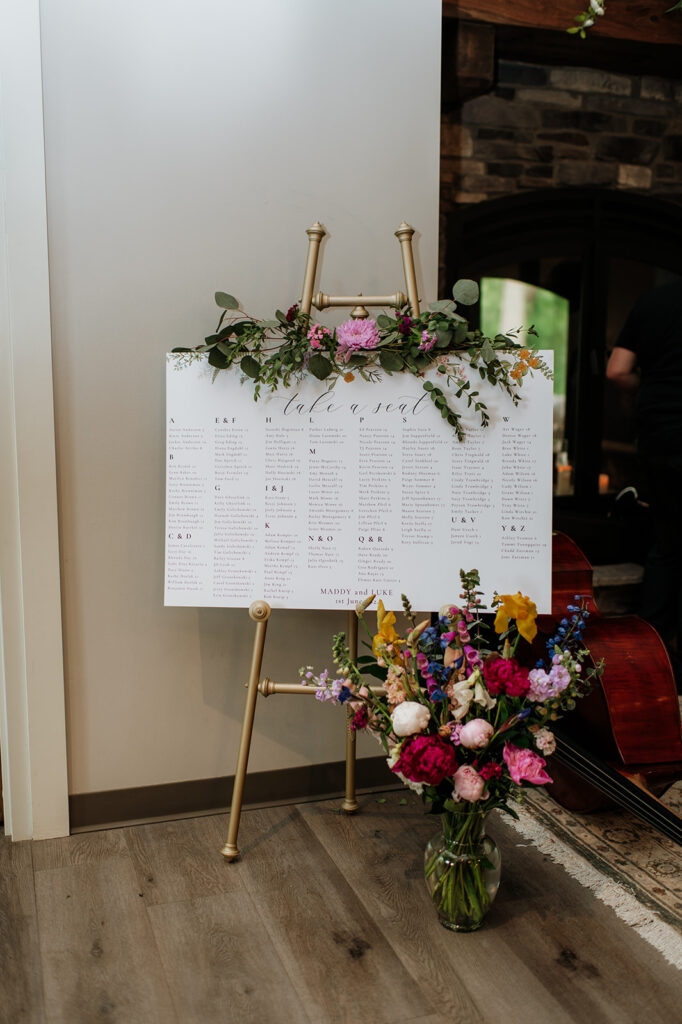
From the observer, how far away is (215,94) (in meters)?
2.32

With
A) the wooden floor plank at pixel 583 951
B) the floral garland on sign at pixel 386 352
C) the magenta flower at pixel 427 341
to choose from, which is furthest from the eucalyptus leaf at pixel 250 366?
the wooden floor plank at pixel 583 951

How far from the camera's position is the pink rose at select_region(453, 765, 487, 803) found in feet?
6.00

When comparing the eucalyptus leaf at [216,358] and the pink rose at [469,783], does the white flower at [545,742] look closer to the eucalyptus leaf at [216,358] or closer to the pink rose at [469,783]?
the pink rose at [469,783]

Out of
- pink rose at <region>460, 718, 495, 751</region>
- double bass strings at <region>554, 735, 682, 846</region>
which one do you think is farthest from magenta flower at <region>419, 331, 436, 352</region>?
double bass strings at <region>554, 735, 682, 846</region>

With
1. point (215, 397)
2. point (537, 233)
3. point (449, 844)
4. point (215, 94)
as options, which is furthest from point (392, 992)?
point (537, 233)

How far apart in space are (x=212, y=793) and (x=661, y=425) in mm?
2200

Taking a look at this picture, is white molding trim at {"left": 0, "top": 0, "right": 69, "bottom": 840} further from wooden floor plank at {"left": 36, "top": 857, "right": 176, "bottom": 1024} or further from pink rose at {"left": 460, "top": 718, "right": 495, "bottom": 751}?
pink rose at {"left": 460, "top": 718, "right": 495, "bottom": 751}

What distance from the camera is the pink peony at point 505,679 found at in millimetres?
1854

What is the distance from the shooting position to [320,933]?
1962 mm

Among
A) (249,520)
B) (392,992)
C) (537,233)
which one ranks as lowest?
(392,992)

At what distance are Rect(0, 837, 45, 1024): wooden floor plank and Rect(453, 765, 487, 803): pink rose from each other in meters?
0.92

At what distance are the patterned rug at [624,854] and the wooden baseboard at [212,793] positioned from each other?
0.49m

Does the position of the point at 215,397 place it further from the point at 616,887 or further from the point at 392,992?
the point at 616,887

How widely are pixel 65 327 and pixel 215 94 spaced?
722mm
